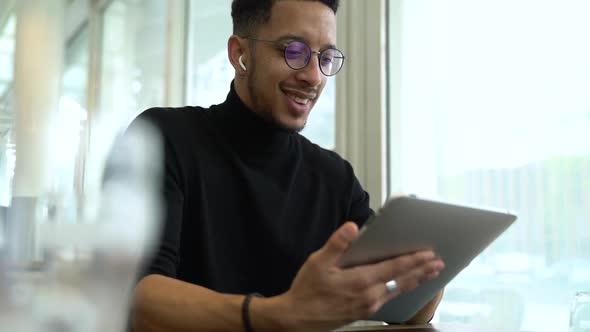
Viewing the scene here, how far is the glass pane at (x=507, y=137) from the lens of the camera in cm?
149

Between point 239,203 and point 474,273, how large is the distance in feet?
2.56

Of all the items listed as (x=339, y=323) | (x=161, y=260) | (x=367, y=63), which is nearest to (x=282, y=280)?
(x=161, y=260)

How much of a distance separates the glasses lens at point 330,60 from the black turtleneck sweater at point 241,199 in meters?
0.16

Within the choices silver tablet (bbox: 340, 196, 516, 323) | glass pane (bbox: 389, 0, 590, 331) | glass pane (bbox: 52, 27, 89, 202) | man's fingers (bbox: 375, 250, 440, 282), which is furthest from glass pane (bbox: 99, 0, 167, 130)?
glass pane (bbox: 52, 27, 89, 202)

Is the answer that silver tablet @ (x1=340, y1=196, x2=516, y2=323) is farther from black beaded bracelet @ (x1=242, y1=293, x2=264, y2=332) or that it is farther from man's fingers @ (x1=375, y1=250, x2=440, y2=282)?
black beaded bracelet @ (x1=242, y1=293, x2=264, y2=332)

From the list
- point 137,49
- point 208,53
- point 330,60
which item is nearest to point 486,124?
point 330,60

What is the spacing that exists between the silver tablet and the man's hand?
0.06 ft

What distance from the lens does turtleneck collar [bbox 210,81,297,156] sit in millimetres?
1262

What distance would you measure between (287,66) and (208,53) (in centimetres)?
225

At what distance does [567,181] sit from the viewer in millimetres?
1492

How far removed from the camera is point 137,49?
407 centimetres

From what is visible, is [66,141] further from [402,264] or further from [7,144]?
[402,264]

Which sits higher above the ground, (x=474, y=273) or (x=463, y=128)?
(x=463, y=128)

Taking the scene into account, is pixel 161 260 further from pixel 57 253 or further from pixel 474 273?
pixel 474 273
